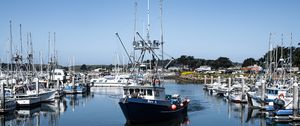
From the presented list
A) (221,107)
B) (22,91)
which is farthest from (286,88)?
(22,91)

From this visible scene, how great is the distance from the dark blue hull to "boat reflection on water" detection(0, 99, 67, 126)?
920 centimetres

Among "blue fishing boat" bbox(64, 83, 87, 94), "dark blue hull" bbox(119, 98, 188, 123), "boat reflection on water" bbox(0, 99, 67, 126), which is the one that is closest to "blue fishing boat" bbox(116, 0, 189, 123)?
"dark blue hull" bbox(119, 98, 188, 123)

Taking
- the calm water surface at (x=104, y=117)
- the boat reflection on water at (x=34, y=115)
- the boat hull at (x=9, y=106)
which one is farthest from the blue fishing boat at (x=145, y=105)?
the boat hull at (x=9, y=106)

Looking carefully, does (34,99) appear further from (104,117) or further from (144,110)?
(144,110)

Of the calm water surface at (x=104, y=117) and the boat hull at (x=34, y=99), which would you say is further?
the boat hull at (x=34, y=99)

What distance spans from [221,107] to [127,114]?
79.1 feet

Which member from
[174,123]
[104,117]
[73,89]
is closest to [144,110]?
[174,123]

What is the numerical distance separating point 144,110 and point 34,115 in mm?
16631

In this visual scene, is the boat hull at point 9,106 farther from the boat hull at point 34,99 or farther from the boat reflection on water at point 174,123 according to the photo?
the boat reflection on water at point 174,123

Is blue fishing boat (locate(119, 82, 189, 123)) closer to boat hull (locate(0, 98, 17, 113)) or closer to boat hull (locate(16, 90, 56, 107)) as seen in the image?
boat hull (locate(0, 98, 17, 113))

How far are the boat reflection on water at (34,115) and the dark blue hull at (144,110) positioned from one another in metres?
9.20

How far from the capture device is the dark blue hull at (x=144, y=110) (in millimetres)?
39469

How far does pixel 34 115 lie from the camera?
50594mm

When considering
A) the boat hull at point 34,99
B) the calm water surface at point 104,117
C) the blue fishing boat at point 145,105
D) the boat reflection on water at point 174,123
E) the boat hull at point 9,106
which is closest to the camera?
the blue fishing boat at point 145,105
